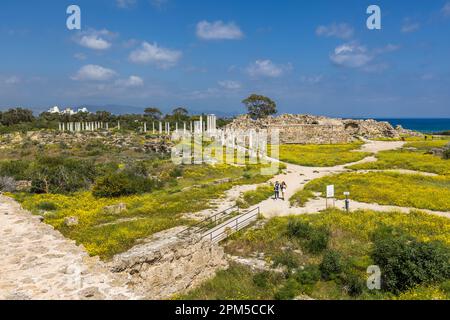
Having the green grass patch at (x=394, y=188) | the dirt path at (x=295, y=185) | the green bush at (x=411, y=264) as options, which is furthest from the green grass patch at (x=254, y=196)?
the green bush at (x=411, y=264)

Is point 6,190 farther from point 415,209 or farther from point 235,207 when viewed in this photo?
point 415,209

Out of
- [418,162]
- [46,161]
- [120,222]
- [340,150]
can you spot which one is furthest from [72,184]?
[340,150]

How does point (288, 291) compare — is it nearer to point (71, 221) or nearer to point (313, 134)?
point (71, 221)

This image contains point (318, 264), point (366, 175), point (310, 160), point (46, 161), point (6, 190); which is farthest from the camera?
point (310, 160)

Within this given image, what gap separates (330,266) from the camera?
12562 mm

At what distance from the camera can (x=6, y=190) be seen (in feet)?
85.1

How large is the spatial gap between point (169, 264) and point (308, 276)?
5303mm

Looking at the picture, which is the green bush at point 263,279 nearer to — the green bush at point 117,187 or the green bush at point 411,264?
the green bush at point 411,264

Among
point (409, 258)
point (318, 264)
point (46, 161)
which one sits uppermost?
point (46, 161)

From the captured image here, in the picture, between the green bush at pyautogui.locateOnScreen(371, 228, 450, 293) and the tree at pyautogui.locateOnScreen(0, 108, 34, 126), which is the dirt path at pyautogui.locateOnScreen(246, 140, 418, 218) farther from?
the tree at pyautogui.locateOnScreen(0, 108, 34, 126)

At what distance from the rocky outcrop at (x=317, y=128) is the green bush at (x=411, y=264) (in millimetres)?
57074

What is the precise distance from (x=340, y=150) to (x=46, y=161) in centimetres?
4333

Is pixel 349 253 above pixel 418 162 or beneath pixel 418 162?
beneath

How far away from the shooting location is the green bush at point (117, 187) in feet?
78.7
